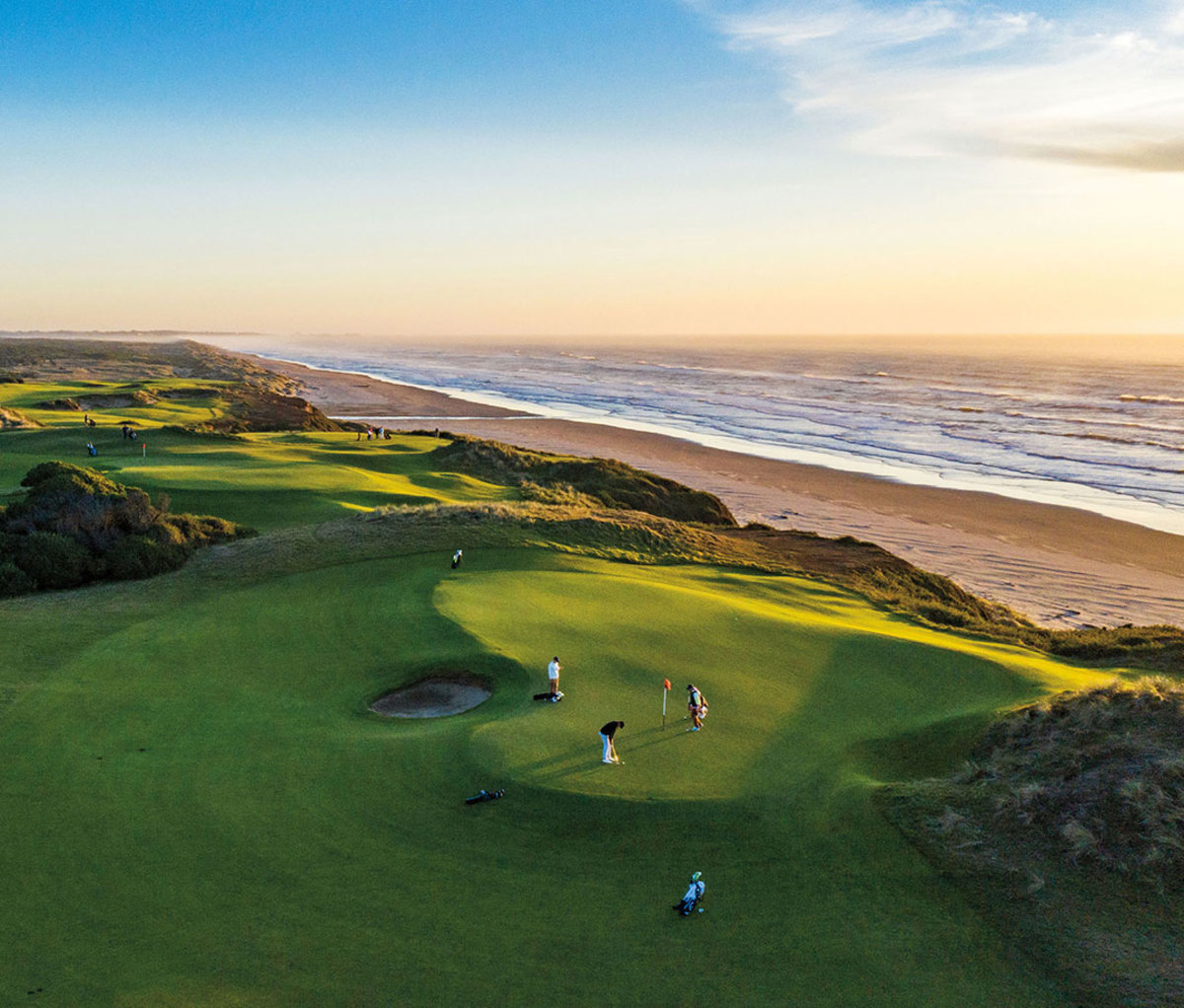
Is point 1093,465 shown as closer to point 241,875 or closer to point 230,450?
point 230,450

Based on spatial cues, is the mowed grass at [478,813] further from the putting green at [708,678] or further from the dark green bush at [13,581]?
the dark green bush at [13,581]

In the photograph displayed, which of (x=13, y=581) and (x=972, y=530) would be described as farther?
(x=972, y=530)

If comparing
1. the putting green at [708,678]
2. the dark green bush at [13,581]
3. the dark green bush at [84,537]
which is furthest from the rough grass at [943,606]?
the dark green bush at [13,581]

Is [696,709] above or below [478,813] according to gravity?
above

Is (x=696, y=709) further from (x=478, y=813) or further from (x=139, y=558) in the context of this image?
(x=139, y=558)

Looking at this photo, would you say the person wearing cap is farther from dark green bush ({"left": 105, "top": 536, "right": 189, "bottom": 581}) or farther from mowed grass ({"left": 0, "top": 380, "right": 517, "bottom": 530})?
mowed grass ({"left": 0, "top": 380, "right": 517, "bottom": 530})

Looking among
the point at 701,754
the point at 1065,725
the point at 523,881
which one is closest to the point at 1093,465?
the point at 1065,725

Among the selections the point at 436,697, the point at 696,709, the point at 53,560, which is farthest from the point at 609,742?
the point at 53,560
